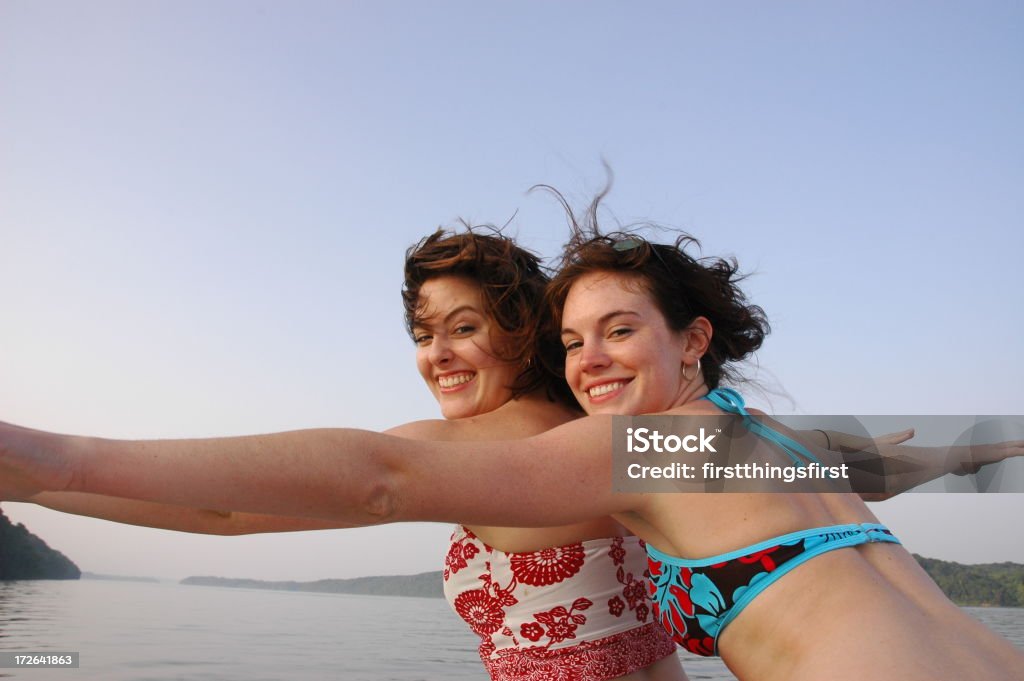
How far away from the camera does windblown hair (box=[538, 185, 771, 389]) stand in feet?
9.46

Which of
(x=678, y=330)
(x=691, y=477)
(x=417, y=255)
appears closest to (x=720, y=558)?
Result: (x=691, y=477)

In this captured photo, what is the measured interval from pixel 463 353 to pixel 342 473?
4.38 feet

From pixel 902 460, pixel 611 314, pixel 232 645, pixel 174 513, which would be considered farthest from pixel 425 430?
pixel 232 645

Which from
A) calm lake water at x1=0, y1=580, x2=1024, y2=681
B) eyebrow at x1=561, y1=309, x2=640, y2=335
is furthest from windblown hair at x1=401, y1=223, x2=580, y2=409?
calm lake water at x1=0, y1=580, x2=1024, y2=681

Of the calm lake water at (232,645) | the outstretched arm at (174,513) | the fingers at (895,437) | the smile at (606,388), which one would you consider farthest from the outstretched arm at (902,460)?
the calm lake water at (232,645)

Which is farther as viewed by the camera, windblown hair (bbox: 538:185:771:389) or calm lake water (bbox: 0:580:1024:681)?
calm lake water (bbox: 0:580:1024:681)

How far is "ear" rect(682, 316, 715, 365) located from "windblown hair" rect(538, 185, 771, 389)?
0.09 feet

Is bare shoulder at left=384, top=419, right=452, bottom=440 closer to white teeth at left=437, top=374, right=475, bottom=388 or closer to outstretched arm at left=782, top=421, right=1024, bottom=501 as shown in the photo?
white teeth at left=437, top=374, right=475, bottom=388

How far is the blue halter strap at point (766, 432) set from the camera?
2434 mm

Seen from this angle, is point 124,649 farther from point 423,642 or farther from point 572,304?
point 572,304

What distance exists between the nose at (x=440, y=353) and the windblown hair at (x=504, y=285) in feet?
0.53

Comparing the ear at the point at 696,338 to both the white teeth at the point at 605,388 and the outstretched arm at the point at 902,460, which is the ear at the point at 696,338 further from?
the outstretched arm at the point at 902,460
